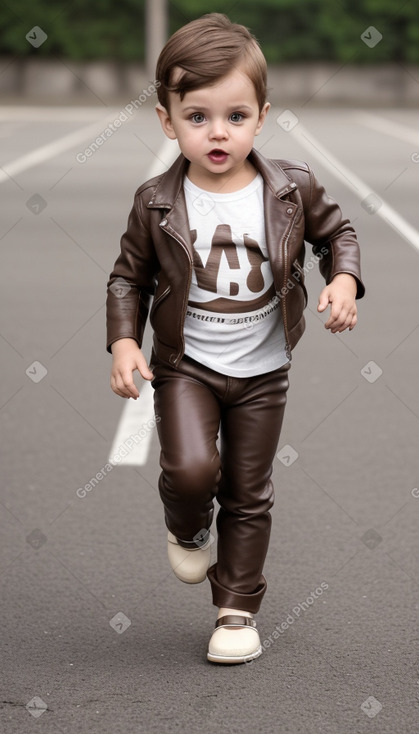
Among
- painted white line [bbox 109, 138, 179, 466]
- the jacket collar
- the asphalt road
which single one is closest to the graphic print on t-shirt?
the jacket collar

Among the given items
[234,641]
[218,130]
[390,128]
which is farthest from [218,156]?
[390,128]

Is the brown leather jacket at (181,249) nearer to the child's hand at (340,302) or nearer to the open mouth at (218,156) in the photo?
the child's hand at (340,302)

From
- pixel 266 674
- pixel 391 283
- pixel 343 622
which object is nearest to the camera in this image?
pixel 266 674

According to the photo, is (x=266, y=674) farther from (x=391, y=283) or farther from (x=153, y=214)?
(x=391, y=283)

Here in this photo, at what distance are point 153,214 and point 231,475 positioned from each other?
2.54ft

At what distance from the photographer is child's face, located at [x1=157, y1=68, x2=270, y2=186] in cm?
358

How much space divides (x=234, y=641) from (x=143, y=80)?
178ft

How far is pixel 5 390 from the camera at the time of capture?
7.10 meters

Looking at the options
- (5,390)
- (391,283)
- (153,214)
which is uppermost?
(153,214)

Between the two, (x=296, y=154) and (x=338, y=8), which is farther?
(x=338, y=8)

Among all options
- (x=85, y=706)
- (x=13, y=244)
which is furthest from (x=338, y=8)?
(x=85, y=706)

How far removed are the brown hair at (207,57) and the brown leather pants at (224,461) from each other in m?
0.77

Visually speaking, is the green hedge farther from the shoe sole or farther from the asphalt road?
the shoe sole

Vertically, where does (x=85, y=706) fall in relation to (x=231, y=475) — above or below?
below
